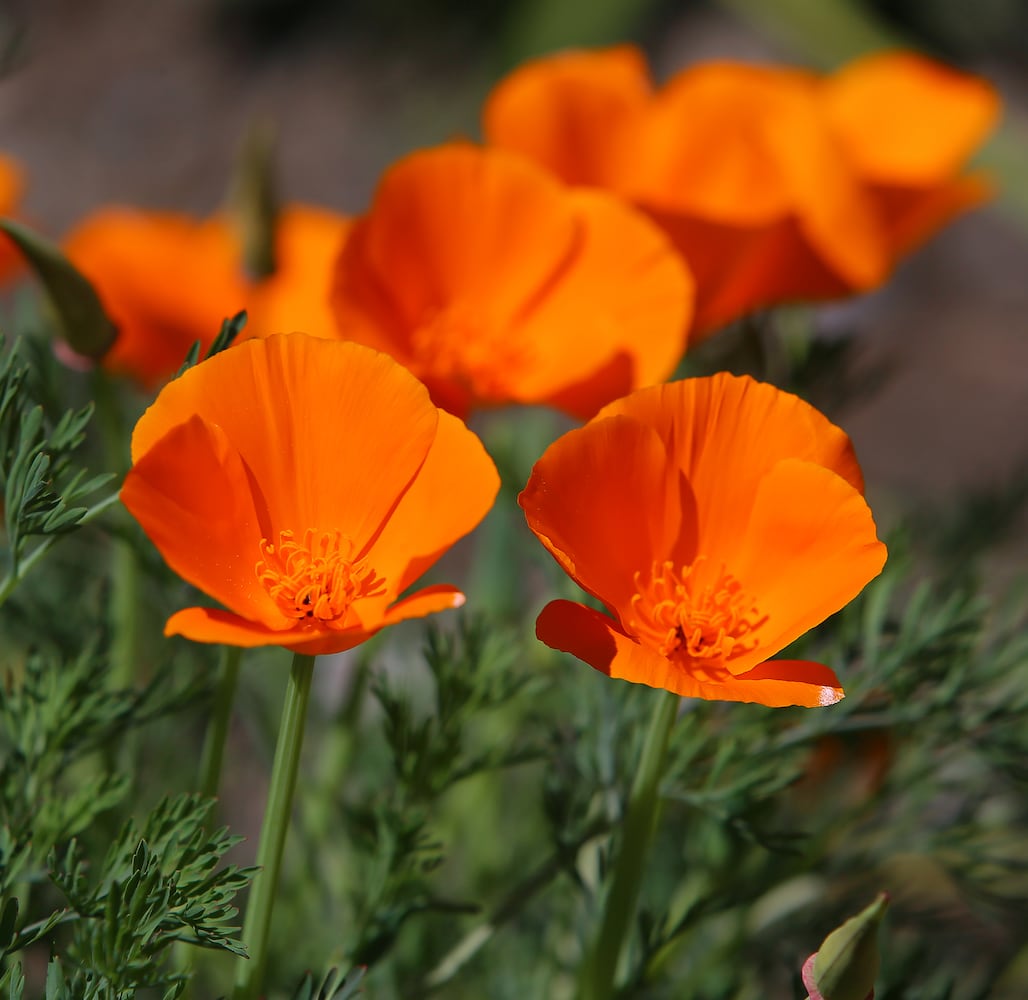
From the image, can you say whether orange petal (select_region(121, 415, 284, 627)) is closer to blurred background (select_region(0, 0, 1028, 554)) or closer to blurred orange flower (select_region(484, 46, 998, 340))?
blurred orange flower (select_region(484, 46, 998, 340))

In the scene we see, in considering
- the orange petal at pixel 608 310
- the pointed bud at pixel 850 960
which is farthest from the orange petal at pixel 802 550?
the orange petal at pixel 608 310

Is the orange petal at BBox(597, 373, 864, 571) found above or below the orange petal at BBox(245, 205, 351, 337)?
above

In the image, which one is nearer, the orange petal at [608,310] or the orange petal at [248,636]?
the orange petal at [248,636]

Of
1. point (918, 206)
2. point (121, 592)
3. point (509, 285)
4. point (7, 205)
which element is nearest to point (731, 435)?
point (509, 285)

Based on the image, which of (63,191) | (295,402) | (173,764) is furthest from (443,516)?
(63,191)

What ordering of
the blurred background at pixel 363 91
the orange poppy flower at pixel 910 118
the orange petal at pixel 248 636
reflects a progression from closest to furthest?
the orange petal at pixel 248 636 → the orange poppy flower at pixel 910 118 → the blurred background at pixel 363 91

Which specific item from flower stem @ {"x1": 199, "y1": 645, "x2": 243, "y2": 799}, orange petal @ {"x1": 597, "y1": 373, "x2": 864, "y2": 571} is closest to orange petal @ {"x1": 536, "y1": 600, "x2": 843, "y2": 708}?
orange petal @ {"x1": 597, "y1": 373, "x2": 864, "y2": 571}

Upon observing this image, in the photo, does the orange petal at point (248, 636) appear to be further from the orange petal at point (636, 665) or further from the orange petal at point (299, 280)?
the orange petal at point (299, 280)

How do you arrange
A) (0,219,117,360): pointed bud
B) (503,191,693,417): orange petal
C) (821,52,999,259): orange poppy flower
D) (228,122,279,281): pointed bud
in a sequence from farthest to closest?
1. (821,52,999,259): orange poppy flower
2. (228,122,279,281): pointed bud
3. (503,191,693,417): orange petal
4. (0,219,117,360): pointed bud

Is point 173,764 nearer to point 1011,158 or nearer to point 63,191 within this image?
point 1011,158
